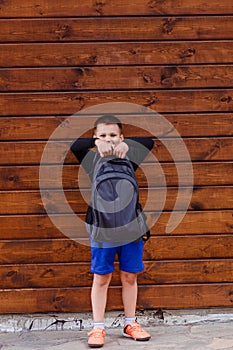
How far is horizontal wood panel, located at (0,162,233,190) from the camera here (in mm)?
4488

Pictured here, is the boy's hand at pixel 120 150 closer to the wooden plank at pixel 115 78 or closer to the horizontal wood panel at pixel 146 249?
the wooden plank at pixel 115 78

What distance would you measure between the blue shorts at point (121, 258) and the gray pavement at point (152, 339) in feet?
1.61

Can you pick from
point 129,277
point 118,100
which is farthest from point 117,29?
point 129,277

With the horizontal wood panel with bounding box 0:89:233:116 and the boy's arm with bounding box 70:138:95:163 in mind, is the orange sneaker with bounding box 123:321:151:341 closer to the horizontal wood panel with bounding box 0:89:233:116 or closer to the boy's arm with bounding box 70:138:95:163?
the boy's arm with bounding box 70:138:95:163

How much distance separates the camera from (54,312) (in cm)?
454

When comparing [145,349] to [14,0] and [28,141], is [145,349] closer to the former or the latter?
[28,141]

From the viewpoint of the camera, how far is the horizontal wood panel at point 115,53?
4484 millimetres

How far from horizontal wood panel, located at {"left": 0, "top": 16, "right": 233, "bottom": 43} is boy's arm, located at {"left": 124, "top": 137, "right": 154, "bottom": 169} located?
0.76 metres

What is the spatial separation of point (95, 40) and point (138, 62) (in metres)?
0.35

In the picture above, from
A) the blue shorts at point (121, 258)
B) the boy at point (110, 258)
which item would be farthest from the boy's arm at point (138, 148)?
the blue shorts at point (121, 258)

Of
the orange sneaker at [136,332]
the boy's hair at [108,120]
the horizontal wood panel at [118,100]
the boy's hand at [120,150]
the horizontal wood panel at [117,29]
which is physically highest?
the horizontal wood panel at [117,29]

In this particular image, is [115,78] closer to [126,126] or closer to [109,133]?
[126,126]

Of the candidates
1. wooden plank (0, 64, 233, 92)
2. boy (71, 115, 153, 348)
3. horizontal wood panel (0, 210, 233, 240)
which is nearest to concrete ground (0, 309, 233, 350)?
boy (71, 115, 153, 348)

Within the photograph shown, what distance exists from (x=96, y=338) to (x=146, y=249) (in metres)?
0.78
